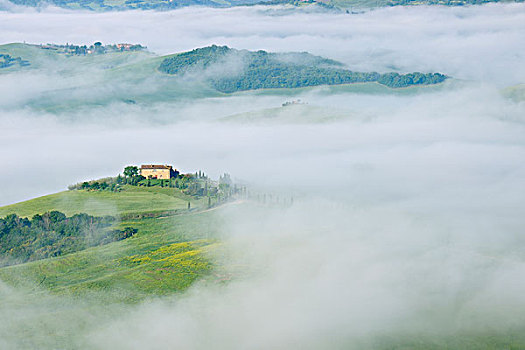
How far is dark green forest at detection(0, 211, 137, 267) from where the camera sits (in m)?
169

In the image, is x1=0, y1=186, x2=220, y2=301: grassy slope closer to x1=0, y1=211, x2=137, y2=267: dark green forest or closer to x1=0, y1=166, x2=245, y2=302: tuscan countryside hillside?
x1=0, y1=166, x2=245, y2=302: tuscan countryside hillside

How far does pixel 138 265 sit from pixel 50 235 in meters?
29.4

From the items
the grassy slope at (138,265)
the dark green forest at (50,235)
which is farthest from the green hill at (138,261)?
the dark green forest at (50,235)

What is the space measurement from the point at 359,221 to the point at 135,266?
60.0m

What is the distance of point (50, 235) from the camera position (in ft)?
582

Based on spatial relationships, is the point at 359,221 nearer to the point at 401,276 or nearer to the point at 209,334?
the point at 401,276

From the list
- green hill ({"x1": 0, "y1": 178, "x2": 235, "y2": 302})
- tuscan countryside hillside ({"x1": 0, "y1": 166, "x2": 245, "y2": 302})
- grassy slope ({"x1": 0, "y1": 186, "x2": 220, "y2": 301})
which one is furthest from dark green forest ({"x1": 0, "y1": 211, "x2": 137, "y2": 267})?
grassy slope ({"x1": 0, "y1": 186, "x2": 220, "y2": 301})

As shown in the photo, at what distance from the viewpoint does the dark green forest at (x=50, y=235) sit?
6649 inches

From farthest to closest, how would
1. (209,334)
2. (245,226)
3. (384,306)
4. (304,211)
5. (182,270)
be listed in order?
1. (304,211)
2. (245,226)
3. (182,270)
4. (384,306)
5. (209,334)

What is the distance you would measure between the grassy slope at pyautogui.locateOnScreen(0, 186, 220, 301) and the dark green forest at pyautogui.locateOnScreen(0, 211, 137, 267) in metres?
3.79

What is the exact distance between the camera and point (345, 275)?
504ft

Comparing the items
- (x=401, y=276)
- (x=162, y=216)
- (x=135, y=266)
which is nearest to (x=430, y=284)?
(x=401, y=276)

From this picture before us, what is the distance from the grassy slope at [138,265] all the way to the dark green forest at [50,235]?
3.79m

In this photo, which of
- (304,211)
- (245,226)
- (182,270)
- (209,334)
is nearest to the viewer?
(209,334)
